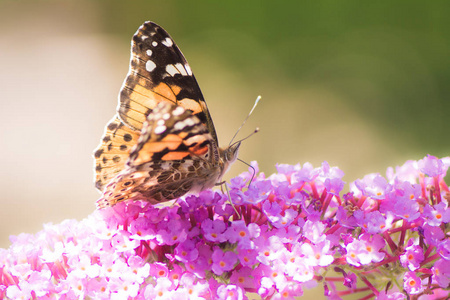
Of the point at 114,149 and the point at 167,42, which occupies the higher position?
the point at 167,42

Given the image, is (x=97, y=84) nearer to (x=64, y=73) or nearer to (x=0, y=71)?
(x=64, y=73)

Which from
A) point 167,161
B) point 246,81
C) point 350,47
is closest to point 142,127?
point 167,161

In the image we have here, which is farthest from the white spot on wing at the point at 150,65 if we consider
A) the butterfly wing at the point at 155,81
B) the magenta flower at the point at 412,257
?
the magenta flower at the point at 412,257

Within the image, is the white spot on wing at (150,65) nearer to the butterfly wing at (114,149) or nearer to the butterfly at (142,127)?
the butterfly at (142,127)

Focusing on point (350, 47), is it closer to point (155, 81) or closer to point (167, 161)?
point (155, 81)

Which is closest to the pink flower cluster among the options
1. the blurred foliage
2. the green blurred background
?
the green blurred background

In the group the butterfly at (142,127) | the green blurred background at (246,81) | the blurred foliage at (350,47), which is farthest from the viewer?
the blurred foliage at (350,47)

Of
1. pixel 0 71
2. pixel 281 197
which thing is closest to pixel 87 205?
pixel 0 71
